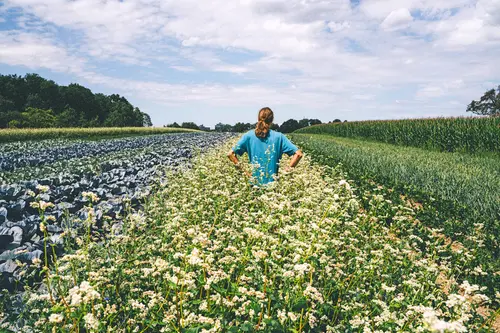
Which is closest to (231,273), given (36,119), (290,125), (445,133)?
(445,133)

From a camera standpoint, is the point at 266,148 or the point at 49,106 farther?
the point at 49,106

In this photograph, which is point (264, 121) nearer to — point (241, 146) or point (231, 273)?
point (241, 146)

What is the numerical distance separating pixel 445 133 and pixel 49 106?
8784 cm

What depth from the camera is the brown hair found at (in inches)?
259

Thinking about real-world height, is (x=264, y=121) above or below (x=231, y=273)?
above

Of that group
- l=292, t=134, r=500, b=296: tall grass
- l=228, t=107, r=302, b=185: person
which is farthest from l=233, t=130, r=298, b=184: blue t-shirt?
l=292, t=134, r=500, b=296: tall grass

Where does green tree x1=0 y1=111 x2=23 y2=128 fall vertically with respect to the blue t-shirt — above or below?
above

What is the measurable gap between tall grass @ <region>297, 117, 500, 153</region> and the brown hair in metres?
20.3

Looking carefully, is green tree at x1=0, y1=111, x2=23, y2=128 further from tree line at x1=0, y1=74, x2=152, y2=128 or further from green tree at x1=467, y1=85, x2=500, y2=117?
green tree at x1=467, y1=85, x2=500, y2=117

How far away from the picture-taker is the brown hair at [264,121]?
6566 millimetres

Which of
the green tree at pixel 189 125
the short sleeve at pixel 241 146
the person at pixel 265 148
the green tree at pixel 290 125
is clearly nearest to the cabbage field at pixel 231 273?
the person at pixel 265 148

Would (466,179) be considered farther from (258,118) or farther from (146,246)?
(146,246)

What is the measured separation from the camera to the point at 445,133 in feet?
85.5

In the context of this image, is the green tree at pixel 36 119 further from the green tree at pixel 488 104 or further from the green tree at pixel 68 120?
the green tree at pixel 488 104
